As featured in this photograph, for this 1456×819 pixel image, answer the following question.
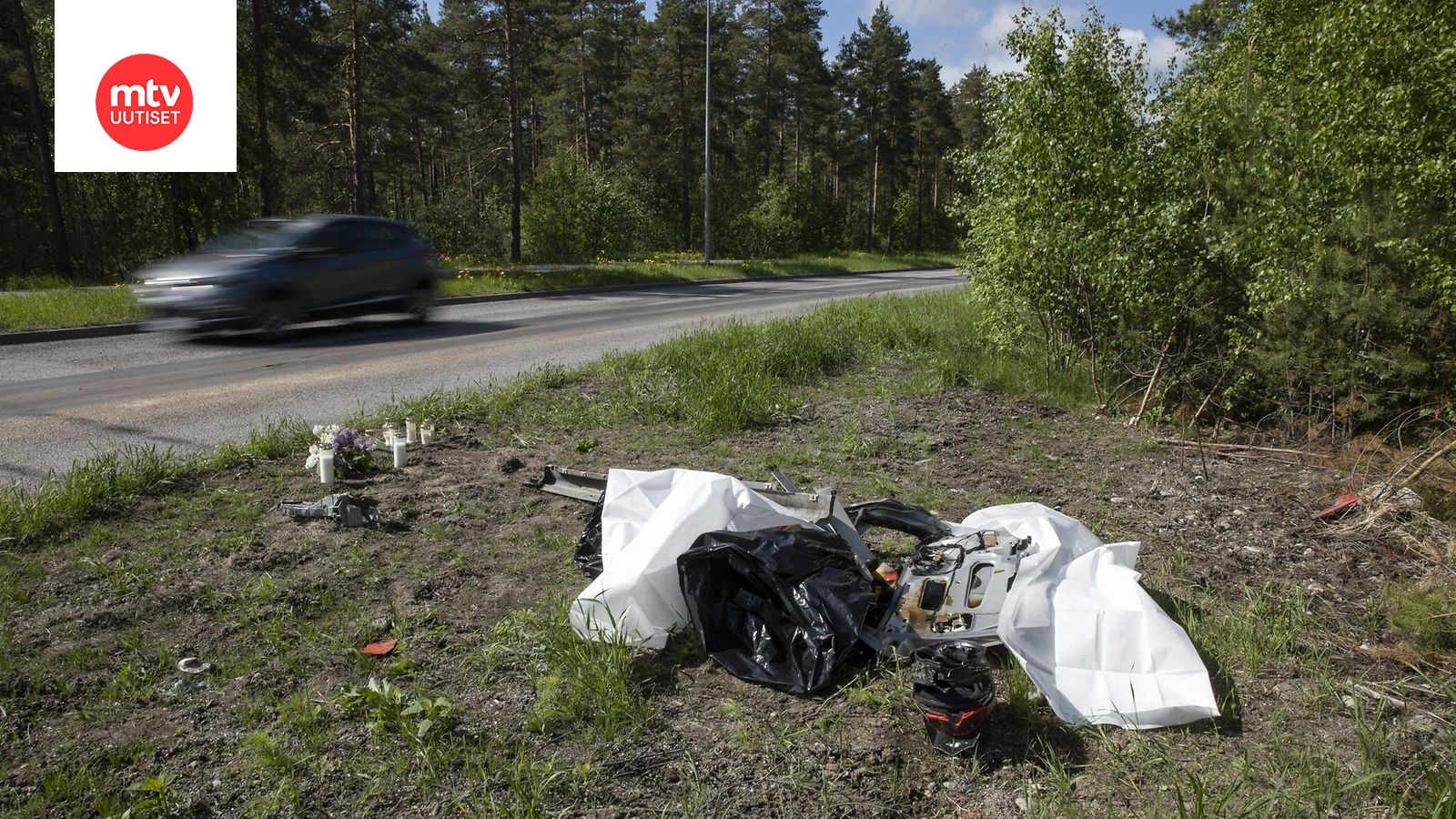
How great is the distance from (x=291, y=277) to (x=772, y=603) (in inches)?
395

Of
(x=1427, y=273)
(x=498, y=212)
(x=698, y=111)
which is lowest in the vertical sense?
(x=1427, y=273)

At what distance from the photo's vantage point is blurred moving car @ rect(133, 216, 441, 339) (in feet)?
35.0

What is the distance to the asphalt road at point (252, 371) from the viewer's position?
6359 mm

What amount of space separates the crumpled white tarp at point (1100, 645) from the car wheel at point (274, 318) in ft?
33.6

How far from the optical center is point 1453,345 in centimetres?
631

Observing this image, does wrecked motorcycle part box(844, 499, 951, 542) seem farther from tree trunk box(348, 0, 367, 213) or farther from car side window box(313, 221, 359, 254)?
tree trunk box(348, 0, 367, 213)

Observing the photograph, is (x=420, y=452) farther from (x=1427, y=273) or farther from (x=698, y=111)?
(x=698, y=111)

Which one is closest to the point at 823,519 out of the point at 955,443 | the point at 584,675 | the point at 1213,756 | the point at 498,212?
the point at 584,675

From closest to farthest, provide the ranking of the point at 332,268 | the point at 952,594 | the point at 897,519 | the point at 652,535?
the point at 952,594, the point at 652,535, the point at 897,519, the point at 332,268

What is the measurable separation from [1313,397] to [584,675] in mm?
6840

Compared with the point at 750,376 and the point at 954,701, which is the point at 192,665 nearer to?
the point at 954,701

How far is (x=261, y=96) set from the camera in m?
23.9

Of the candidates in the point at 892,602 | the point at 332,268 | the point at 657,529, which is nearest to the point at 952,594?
the point at 892,602

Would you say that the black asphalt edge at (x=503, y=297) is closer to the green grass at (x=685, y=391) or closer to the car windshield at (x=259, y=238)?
the car windshield at (x=259, y=238)
